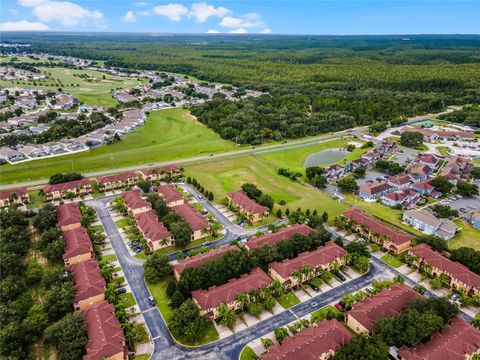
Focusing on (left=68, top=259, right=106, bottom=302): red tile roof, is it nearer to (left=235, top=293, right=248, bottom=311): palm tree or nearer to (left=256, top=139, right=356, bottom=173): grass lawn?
(left=235, top=293, right=248, bottom=311): palm tree

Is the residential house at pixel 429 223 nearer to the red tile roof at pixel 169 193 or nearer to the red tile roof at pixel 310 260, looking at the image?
the red tile roof at pixel 310 260

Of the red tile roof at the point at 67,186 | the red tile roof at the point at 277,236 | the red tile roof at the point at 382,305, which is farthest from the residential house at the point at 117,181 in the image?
the red tile roof at the point at 382,305

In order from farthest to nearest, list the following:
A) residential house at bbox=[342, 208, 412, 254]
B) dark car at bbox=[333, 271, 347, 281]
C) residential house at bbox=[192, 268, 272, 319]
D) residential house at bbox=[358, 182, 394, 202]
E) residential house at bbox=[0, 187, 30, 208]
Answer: residential house at bbox=[358, 182, 394, 202] < residential house at bbox=[0, 187, 30, 208] < residential house at bbox=[342, 208, 412, 254] < dark car at bbox=[333, 271, 347, 281] < residential house at bbox=[192, 268, 272, 319]

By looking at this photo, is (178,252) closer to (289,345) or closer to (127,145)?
(289,345)

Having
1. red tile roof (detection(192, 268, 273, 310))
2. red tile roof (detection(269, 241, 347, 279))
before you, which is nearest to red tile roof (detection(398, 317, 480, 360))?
red tile roof (detection(269, 241, 347, 279))

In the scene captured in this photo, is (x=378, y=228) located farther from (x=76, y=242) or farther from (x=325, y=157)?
(x=76, y=242)

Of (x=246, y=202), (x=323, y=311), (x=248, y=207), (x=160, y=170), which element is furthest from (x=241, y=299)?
(x=160, y=170)

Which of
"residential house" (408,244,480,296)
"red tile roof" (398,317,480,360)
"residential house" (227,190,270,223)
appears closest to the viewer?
"red tile roof" (398,317,480,360)
